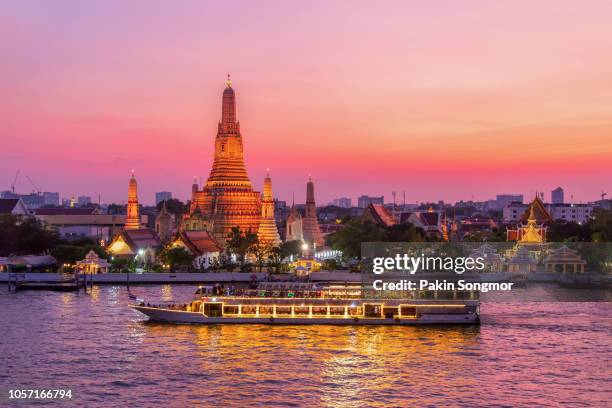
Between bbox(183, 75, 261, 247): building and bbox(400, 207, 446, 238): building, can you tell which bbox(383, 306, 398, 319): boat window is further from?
bbox(400, 207, 446, 238): building

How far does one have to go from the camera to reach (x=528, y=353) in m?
48.7

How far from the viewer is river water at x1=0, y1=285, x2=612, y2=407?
3909cm

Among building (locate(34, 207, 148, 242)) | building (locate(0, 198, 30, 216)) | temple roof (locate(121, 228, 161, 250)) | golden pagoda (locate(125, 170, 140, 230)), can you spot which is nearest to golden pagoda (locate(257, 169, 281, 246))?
temple roof (locate(121, 228, 161, 250))

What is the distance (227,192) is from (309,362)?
74.0 metres

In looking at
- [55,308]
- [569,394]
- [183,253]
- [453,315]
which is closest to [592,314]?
[453,315]

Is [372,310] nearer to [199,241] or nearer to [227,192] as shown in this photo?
[199,241]

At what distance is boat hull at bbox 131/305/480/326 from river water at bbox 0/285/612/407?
1329mm

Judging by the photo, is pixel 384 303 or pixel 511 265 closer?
pixel 384 303

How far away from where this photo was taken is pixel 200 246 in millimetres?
105125

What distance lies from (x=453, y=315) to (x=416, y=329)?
10.8ft

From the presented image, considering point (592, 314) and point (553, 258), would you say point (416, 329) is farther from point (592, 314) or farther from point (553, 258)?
point (553, 258)

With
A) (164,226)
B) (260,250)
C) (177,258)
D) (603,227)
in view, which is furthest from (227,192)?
(603,227)

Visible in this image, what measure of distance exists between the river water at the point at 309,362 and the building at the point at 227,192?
166ft

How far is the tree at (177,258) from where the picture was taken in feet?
323
